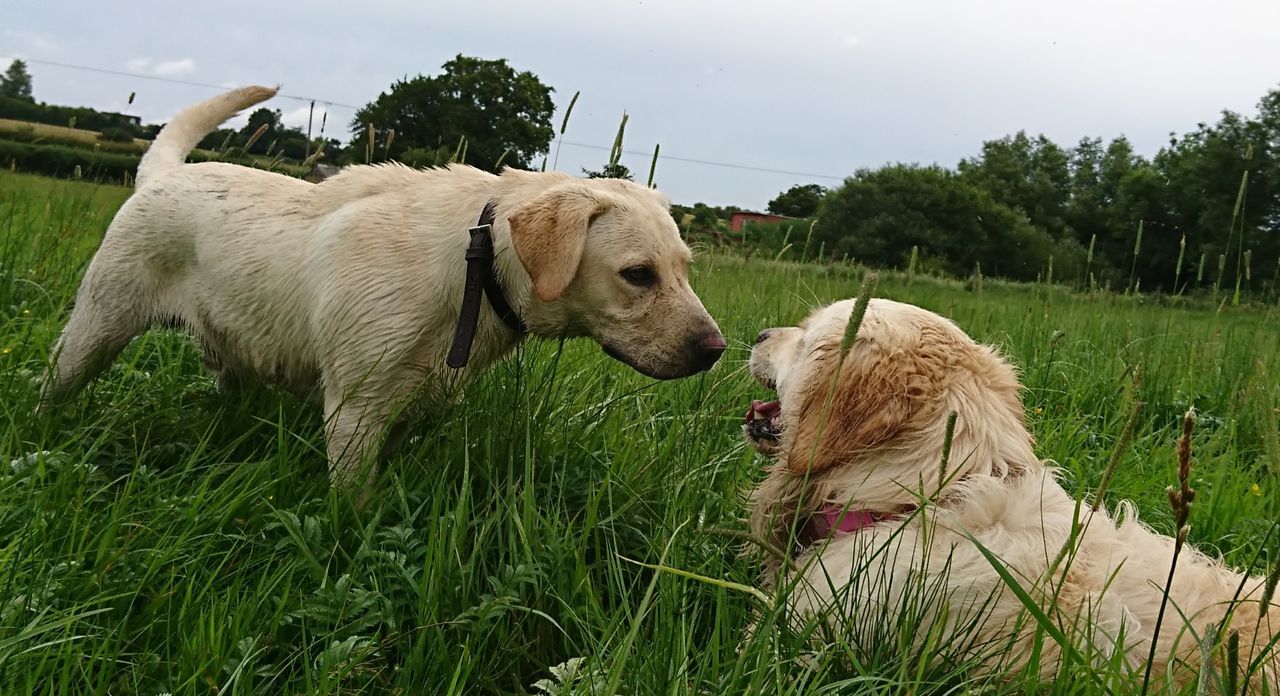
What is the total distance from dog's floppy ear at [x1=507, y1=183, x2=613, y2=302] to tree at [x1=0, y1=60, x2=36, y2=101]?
15903 millimetres

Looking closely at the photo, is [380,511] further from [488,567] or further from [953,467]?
[953,467]

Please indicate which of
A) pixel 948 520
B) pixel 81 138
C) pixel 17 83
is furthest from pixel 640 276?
pixel 17 83

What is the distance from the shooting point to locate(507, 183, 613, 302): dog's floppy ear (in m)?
2.78

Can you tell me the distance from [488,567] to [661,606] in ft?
2.32

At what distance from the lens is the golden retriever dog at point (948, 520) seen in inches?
80.5

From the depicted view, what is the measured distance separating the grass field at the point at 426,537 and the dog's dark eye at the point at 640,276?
49 centimetres

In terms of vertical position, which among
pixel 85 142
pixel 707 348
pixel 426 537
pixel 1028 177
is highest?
pixel 1028 177

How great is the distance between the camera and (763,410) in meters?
3.51

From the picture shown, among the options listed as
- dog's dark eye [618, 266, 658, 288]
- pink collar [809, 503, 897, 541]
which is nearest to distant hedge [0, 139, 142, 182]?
dog's dark eye [618, 266, 658, 288]

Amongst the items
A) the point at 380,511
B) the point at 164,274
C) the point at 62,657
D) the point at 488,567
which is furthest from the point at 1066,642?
the point at 164,274

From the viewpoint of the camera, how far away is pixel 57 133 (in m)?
9.12

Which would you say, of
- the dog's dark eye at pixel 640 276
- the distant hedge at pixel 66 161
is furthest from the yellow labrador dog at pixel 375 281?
the distant hedge at pixel 66 161

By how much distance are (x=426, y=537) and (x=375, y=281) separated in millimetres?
928

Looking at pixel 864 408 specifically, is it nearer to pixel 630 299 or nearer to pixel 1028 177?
pixel 630 299
